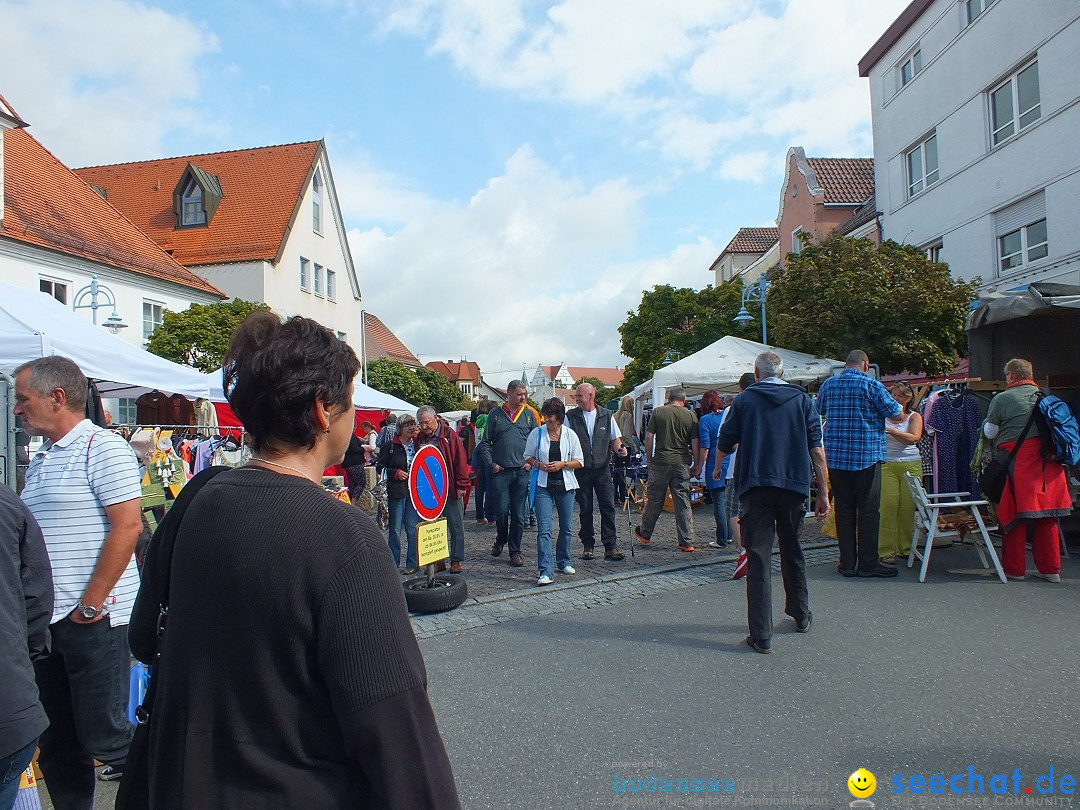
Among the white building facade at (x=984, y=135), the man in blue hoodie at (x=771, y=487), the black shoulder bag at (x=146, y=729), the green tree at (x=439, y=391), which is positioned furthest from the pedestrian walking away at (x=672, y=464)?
the green tree at (x=439, y=391)

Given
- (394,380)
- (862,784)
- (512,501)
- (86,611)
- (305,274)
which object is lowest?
(862,784)

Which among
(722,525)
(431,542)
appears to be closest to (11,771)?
(431,542)

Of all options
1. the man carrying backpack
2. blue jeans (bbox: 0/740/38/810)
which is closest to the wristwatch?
blue jeans (bbox: 0/740/38/810)

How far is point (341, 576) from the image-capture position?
1.22 m

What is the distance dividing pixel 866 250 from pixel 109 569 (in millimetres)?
14438

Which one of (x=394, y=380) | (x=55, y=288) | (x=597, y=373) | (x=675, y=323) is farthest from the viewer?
(x=597, y=373)

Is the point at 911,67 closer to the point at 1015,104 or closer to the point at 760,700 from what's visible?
the point at 1015,104

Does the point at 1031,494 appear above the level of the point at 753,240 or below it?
Answer: below

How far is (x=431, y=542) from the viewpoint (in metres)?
5.97

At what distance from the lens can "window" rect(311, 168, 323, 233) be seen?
3256 cm

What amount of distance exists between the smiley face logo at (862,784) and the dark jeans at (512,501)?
17.0 feet

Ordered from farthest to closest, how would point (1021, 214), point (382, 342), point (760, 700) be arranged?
point (382, 342), point (1021, 214), point (760, 700)

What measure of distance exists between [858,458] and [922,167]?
18.1 meters

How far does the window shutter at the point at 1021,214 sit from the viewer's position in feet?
52.2
